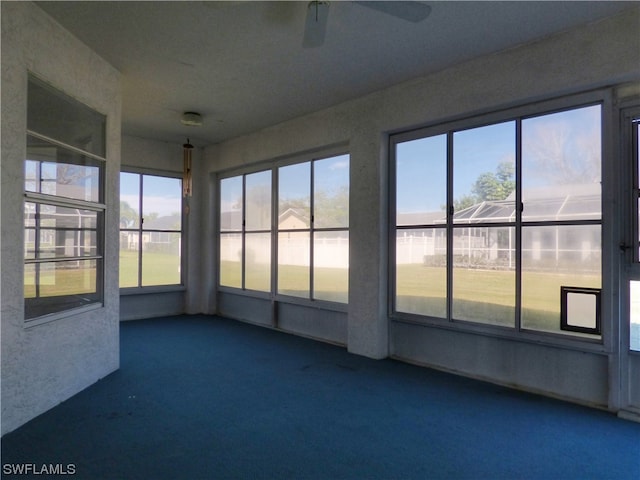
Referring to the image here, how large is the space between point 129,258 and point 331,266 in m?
3.70

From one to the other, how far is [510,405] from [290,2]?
3661 millimetres

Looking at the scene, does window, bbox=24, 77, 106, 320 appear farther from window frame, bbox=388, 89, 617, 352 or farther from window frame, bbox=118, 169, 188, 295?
window frame, bbox=388, 89, 617, 352

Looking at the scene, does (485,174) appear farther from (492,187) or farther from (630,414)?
(630,414)

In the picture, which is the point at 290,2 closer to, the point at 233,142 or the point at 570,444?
the point at 570,444

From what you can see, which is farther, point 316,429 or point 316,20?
point 316,429

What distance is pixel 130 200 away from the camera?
6.77m

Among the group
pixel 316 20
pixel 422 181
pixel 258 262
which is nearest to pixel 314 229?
pixel 258 262

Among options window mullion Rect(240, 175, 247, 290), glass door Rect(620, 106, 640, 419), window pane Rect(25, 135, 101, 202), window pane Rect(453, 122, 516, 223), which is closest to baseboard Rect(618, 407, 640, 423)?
glass door Rect(620, 106, 640, 419)

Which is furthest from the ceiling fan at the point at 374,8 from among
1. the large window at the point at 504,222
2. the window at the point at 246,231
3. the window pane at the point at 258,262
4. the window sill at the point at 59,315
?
the window pane at the point at 258,262

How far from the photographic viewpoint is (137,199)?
22.4 ft

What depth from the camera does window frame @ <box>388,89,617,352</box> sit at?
10.5ft

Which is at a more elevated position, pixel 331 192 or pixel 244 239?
pixel 331 192
